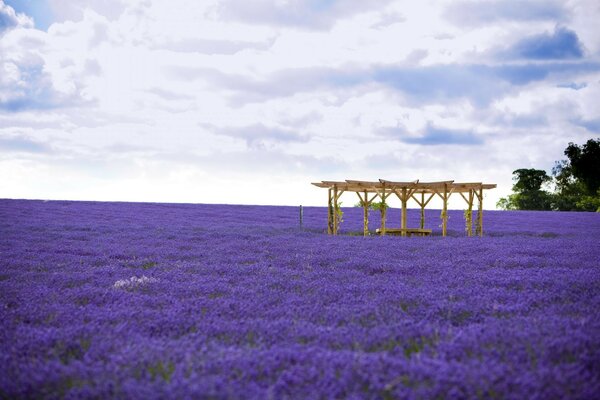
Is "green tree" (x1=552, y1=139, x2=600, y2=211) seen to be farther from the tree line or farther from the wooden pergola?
the wooden pergola

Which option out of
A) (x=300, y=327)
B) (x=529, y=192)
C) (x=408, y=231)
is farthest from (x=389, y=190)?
(x=529, y=192)

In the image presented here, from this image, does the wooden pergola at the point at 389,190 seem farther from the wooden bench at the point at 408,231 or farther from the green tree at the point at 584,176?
the green tree at the point at 584,176

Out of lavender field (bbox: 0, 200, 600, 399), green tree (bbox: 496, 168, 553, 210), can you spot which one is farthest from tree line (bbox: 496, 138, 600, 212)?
lavender field (bbox: 0, 200, 600, 399)

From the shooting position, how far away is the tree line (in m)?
44.2

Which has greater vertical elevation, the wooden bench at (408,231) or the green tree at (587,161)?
the green tree at (587,161)

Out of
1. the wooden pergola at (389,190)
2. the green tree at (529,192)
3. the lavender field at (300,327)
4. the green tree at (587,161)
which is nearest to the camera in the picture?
the lavender field at (300,327)

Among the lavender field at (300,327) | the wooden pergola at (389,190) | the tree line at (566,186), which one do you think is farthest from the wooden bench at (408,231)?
the tree line at (566,186)

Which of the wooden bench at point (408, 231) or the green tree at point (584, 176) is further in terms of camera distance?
the green tree at point (584, 176)

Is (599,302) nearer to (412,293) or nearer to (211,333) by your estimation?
(412,293)

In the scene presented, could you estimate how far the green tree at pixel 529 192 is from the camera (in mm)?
51719

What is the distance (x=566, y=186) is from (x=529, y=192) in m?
8.33

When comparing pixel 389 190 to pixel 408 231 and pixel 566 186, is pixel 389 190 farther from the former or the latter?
pixel 566 186

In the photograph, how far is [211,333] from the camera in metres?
4.38

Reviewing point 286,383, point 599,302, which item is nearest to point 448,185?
point 599,302
